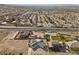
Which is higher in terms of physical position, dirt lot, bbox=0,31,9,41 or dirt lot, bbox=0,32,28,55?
dirt lot, bbox=0,31,9,41

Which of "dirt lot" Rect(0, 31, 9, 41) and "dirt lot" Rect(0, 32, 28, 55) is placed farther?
"dirt lot" Rect(0, 31, 9, 41)

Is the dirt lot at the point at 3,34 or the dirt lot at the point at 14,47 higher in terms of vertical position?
the dirt lot at the point at 3,34

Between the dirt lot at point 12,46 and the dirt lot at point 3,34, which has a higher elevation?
the dirt lot at point 3,34

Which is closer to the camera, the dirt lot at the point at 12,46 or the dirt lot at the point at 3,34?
the dirt lot at the point at 12,46

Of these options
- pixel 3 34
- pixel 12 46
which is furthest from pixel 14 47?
pixel 3 34

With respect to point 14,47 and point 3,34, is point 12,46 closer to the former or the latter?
point 14,47

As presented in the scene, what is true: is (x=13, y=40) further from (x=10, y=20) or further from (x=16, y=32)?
(x=10, y=20)

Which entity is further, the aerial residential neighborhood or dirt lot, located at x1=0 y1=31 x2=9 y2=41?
dirt lot, located at x1=0 y1=31 x2=9 y2=41

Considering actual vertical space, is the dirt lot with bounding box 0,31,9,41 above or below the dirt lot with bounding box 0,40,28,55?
above
